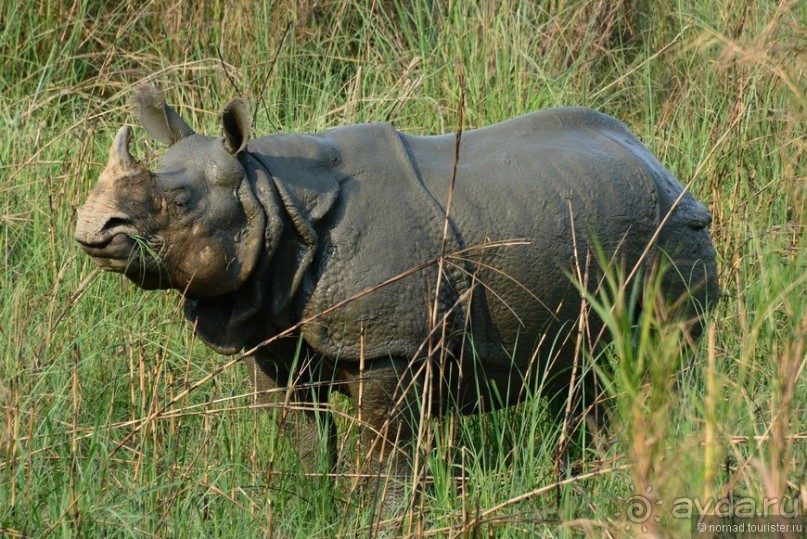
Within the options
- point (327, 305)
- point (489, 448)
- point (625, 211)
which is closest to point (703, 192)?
point (625, 211)

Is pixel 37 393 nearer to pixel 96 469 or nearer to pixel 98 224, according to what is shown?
pixel 96 469

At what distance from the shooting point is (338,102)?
23.5 feet

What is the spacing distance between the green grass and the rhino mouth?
12.0 inches

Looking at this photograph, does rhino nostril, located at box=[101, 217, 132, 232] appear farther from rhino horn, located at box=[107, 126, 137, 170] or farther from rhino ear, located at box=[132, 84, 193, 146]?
rhino ear, located at box=[132, 84, 193, 146]

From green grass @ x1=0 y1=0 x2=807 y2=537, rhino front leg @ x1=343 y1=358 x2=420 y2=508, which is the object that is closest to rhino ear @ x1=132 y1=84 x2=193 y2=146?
green grass @ x1=0 y1=0 x2=807 y2=537

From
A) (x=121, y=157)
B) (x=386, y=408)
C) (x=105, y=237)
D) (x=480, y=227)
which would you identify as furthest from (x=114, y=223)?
(x=480, y=227)

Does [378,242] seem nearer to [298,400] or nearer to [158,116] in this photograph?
[298,400]

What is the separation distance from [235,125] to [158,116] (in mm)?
376

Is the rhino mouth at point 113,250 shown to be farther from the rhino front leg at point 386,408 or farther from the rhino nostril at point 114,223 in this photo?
the rhino front leg at point 386,408

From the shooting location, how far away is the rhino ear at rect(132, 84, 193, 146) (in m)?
4.41

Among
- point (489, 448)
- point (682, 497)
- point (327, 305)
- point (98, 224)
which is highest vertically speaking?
point (98, 224)

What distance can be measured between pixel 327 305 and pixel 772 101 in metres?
3.49

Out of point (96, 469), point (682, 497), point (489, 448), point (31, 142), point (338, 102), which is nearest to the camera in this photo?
point (682, 497)

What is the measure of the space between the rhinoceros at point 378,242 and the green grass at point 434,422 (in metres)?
0.24
